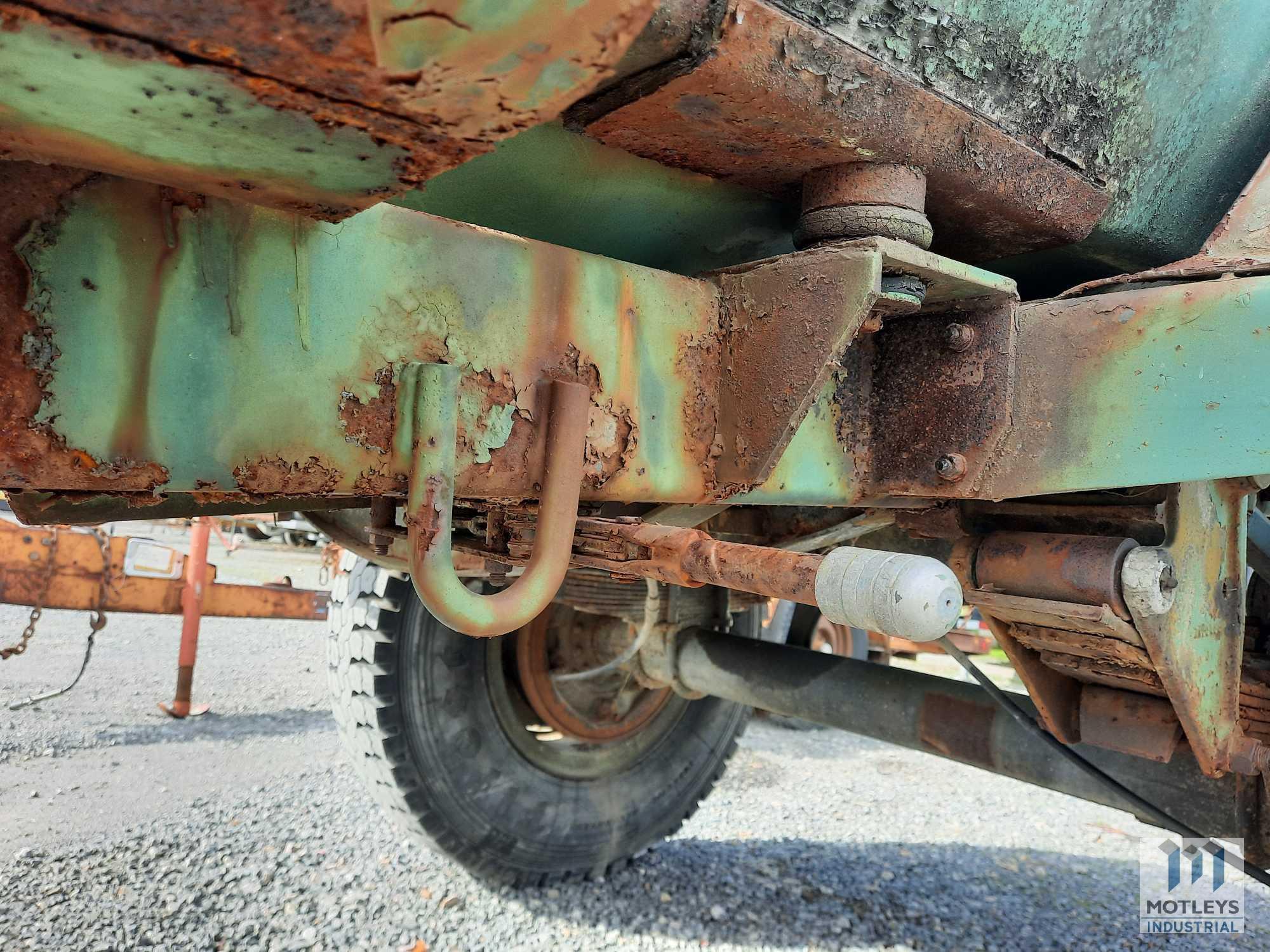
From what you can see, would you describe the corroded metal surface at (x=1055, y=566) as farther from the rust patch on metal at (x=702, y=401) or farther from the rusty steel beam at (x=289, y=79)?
the rusty steel beam at (x=289, y=79)

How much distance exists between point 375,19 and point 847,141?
72 centimetres

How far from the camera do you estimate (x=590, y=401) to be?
0.95m

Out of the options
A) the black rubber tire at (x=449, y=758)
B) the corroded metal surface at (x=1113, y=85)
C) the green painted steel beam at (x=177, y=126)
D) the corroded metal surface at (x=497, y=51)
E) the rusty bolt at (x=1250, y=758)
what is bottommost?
the black rubber tire at (x=449, y=758)

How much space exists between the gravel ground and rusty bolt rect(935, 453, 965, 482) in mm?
1636

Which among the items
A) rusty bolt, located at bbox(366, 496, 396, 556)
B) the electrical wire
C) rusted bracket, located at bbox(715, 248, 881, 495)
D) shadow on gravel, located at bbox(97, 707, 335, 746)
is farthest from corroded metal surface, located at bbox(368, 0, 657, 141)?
shadow on gravel, located at bbox(97, 707, 335, 746)

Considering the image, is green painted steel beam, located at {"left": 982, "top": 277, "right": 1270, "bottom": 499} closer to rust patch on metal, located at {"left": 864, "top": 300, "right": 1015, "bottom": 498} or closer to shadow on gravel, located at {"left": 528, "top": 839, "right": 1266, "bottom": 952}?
rust patch on metal, located at {"left": 864, "top": 300, "right": 1015, "bottom": 498}

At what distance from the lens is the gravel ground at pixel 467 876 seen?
89.9 inches

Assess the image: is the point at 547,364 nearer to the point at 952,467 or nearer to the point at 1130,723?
the point at 952,467

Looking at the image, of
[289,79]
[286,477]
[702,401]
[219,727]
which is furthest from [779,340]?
[219,727]

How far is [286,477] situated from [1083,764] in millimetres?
1690

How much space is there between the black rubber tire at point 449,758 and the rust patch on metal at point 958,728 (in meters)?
1.11

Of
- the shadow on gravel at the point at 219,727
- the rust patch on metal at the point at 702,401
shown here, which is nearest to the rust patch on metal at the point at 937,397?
the rust patch on metal at the point at 702,401

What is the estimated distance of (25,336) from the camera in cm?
64

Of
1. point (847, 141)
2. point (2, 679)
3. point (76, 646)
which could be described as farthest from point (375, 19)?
point (76, 646)
